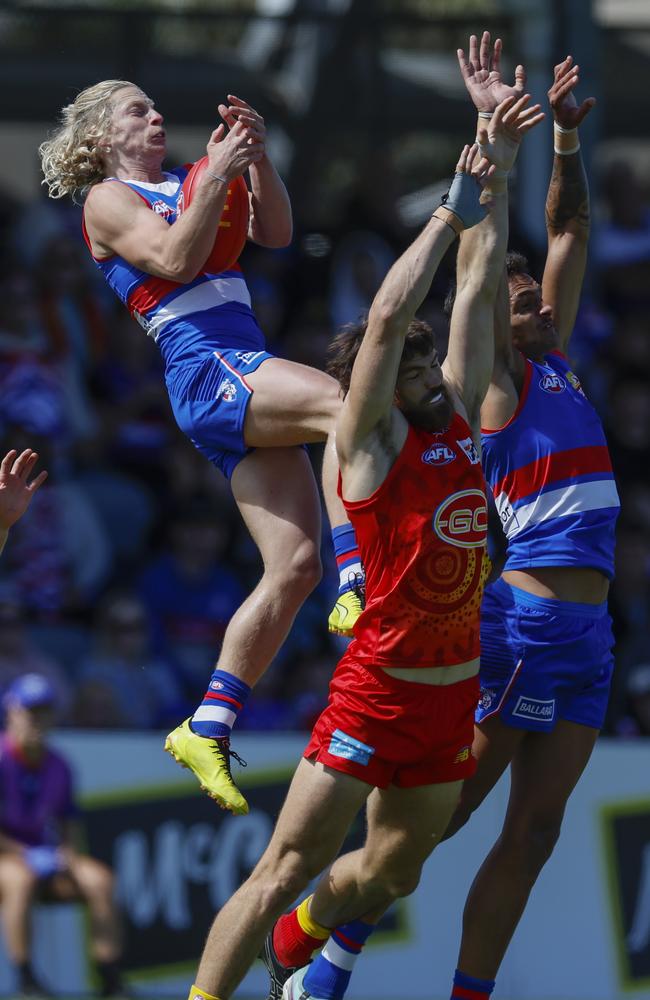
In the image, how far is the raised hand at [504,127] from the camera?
5.69 metres

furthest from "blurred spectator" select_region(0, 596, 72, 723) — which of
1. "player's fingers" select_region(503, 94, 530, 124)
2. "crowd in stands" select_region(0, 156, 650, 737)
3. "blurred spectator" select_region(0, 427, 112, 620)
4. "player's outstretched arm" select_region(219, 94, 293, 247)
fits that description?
"player's fingers" select_region(503, 94, 530, 124)

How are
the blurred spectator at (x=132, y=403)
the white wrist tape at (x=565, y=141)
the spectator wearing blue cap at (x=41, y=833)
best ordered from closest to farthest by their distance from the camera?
the white wrist tape at (x=565, y=141), the spectator wearing blue cap at (x=41, y=833), the blurred spectator at (x=132, y=403)

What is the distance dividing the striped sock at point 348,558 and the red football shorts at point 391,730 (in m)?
0.33

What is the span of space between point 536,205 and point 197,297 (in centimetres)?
640

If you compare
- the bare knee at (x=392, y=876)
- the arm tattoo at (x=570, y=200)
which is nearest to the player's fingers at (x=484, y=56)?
the arm tattoo at (x=570, y=200)

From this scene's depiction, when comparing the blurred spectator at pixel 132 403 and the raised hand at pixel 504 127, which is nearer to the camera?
the raised hand at pixel 504 127

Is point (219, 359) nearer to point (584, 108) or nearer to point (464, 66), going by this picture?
point (464, 66)

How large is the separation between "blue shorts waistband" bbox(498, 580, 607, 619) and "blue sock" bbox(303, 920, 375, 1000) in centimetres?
124

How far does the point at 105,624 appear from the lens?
10398 mm

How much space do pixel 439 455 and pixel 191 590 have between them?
17.4 feet

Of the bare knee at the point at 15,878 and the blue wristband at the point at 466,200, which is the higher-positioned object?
the blue wristband at the point at 466,200

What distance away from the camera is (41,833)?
935 cm

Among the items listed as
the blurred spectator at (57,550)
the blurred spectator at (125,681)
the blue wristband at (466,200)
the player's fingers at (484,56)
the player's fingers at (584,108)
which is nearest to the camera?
the blue wristband at (466,200)

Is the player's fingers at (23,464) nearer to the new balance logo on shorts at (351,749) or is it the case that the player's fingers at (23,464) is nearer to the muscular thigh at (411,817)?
the new balance logo on shorts at (351,749)
